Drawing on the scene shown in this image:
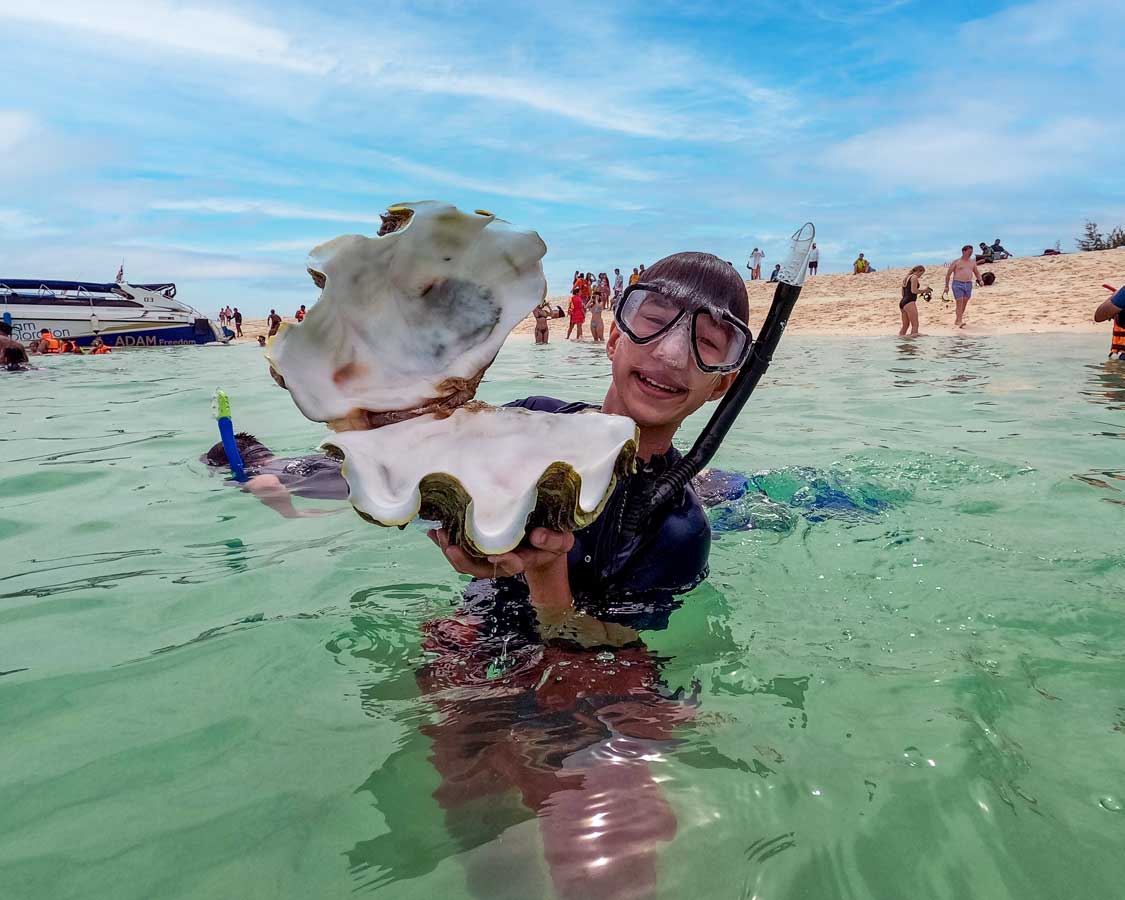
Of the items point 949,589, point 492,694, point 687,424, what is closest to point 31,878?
point 492,694

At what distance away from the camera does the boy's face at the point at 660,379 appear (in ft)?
7.98

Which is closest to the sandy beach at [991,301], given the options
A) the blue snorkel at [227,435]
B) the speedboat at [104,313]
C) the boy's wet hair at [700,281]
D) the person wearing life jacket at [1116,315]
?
the person wearing life jacket at [1116,315]

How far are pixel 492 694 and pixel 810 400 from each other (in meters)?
7.71

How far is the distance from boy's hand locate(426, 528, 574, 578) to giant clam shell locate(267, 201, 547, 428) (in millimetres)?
439

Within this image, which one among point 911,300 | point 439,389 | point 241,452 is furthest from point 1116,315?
point 439,389

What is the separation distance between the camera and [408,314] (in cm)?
208

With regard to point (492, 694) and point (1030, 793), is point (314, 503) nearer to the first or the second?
point (492, 694)

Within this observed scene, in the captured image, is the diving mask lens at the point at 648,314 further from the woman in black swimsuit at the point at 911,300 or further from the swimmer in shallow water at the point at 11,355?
the woman in black swimsuit at the point at 911,300

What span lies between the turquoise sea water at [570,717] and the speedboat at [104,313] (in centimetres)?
2451

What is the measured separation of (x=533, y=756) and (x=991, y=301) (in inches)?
969

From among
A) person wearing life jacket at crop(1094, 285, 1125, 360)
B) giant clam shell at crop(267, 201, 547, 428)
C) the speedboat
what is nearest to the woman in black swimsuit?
person wearing life jacket at crop(1094, 285, 1125, 360)

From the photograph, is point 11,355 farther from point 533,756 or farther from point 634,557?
point 533,756

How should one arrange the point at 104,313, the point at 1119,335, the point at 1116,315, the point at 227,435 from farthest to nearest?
the point at 104,313
the point at 1119,335
the point at 1116,315
the point at 227,435

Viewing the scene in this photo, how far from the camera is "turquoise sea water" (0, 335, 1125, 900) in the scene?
1647 mm
